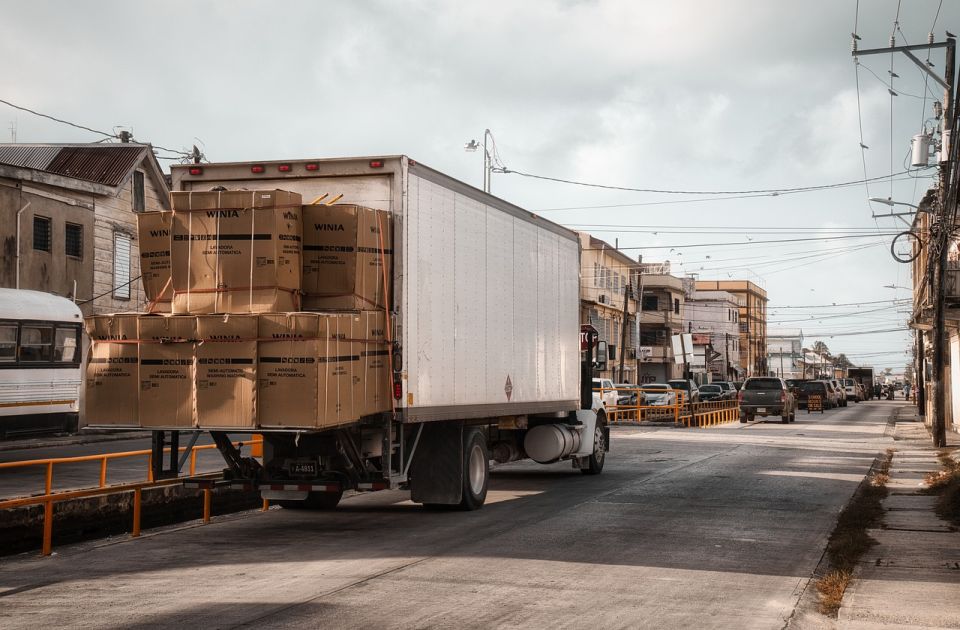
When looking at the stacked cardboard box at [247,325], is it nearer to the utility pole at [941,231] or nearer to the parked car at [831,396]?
the utility pole at [941,231]

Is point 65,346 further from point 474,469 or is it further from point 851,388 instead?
point 851,388

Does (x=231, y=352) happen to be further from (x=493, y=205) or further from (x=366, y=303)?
(x=493, y=205)

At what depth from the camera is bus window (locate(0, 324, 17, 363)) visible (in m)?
21.5

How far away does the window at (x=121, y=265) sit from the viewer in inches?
1431

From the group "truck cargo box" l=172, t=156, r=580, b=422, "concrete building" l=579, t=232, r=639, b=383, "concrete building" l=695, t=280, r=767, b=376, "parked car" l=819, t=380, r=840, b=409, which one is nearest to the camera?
"truck cargo box" l=172, t=156, r=580, b=422

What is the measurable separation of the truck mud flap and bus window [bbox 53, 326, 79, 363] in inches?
509

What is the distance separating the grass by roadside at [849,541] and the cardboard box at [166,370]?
6.36 meters

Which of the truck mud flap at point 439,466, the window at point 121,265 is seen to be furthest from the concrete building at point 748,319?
the truck mud flap at point 439,466

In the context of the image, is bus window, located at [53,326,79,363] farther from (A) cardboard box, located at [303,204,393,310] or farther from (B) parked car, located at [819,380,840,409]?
(B) parked car, located at [819,380,840,409]

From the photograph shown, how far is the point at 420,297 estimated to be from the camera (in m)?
12.2

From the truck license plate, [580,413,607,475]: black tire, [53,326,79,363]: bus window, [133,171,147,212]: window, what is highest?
[133,171,147,212]: window

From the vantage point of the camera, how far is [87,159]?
127 feet

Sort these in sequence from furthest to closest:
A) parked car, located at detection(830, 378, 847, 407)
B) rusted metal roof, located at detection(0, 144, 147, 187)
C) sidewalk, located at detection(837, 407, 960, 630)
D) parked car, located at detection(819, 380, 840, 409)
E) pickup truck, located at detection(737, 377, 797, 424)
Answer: parked car, located at detection(830, 378, 847, 407)
parked car, located at detection(819, 380, 840, 409)
pickup truck, located at detection(737, 377, 797, 424)
rusted metal roof, located at detection(0, 144, 147, 187)
sidewalk, located at detection(837, 407, 960, 630)

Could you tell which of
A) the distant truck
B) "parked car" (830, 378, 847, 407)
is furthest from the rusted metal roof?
the distant truck
